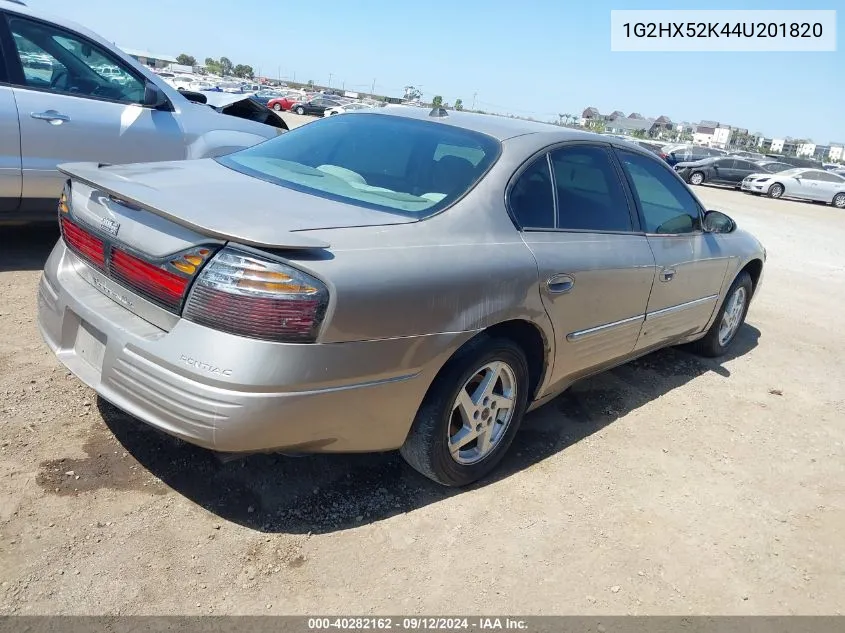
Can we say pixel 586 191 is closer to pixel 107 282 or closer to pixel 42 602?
pixel 107 282

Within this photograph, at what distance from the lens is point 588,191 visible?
3.55 meters

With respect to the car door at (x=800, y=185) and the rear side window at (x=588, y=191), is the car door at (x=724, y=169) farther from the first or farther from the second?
the rear side window at (x=588, y=191)

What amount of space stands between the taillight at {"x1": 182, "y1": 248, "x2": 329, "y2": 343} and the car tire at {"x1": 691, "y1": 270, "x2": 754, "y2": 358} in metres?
3.75

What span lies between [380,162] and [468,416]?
124cm

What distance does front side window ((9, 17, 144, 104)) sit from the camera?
4797mm

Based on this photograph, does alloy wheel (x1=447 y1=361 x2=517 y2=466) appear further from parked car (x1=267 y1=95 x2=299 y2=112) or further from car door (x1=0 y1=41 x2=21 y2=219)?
parked car (x1=267 y1=95 x2=299 y2=112)

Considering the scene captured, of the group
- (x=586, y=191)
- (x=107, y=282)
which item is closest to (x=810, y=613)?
(x=586, y=191)

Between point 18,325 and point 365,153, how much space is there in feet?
7.80

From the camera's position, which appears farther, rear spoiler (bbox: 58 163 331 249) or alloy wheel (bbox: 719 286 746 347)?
alloy wheel (bbox: 719 286 746 347)

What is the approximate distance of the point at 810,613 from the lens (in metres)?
2.63

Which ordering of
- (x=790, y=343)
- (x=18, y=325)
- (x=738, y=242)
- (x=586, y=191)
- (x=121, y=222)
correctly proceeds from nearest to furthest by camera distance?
(x=121, y=222)
(x=586, y=191)
(x=18, y=325)
(x=738, y=242)
(x=790, y=343)

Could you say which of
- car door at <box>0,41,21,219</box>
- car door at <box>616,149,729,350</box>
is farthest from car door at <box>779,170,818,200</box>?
car door at <box>0,41,21,219</box>

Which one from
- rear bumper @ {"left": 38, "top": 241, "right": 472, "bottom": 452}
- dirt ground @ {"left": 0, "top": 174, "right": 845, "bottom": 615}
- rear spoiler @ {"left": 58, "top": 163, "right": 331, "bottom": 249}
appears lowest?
dirt ground @ {"left": 0, "top": 174, "right": 845, "bottom": 615}

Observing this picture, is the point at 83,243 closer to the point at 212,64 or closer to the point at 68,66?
the point at 68,66
